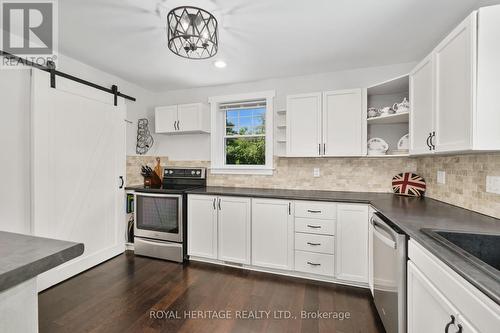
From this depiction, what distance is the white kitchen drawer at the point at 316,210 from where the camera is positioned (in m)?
2.46

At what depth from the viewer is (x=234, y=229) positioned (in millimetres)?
2824

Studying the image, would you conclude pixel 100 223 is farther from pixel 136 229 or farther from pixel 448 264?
pixel 448 264

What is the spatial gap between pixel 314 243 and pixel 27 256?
2.30 m

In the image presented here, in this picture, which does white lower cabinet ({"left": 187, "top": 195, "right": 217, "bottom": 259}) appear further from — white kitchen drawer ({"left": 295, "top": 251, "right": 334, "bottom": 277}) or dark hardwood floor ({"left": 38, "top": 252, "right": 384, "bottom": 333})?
white kitchen drawer ({"left": 295, "top": 251, "right": 334, "bottom": 277})

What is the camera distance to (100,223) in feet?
9.83

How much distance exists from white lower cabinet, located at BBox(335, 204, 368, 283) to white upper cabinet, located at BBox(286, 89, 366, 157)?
0.67 meters

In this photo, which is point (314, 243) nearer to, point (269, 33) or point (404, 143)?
point (404, 143)

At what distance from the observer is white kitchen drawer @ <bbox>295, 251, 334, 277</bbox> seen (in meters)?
2.47

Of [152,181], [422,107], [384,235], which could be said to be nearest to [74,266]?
[152,181]

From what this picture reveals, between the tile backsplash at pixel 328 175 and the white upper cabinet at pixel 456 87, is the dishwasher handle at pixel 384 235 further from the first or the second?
the tile backsplash at pixel 328 175

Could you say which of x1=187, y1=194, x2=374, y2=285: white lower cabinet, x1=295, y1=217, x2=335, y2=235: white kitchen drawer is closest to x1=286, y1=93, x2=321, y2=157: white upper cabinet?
x1=187, y1=194, x2=374, y2=285: white lower cabinet

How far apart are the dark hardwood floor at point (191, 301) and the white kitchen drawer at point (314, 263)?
129 mm

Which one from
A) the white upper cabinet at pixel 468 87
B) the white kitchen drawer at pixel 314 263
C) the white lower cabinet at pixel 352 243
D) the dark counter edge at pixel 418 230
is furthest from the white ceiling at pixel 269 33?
the white kitchen drawer at pixel 314 263

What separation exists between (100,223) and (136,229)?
17.0 inches
